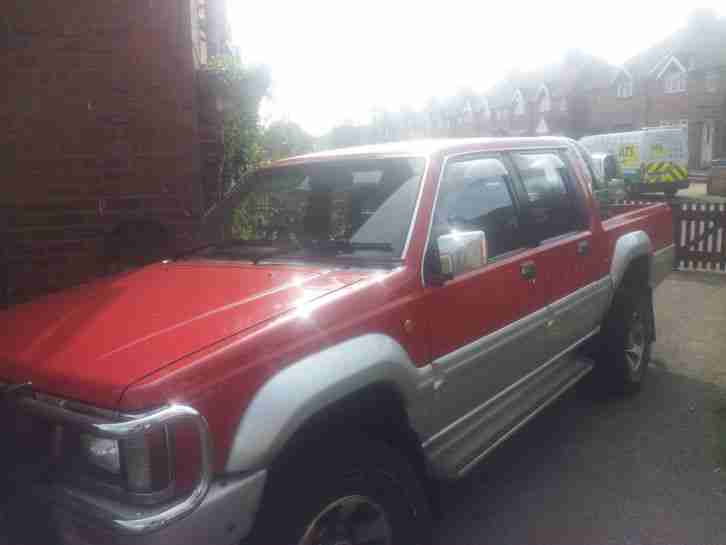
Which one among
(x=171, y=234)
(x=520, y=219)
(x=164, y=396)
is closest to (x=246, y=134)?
(x=171, y=234)

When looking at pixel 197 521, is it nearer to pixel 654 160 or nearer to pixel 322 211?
pixel 322 211

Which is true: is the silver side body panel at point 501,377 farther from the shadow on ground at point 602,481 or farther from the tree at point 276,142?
the tree at point 276,142

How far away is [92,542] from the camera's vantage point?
184cm

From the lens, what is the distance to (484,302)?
10.1 feet

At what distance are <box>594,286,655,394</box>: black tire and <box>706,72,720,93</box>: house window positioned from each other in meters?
39.9

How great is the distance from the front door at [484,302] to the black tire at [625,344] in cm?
116

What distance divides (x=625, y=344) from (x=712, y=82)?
40.6m

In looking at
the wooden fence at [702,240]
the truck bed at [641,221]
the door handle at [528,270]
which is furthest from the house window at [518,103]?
the door handle at [528,270]

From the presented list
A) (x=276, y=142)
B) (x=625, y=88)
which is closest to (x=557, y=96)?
(x=625, y=88)

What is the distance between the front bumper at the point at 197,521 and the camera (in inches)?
70.0

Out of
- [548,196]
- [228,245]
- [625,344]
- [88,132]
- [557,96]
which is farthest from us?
[557,96]

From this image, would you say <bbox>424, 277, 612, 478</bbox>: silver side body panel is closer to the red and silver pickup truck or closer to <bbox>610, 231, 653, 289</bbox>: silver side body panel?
the red and silver pickup truck

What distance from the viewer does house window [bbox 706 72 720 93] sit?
125ft

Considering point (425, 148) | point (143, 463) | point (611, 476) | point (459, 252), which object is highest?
point (425, 148)
